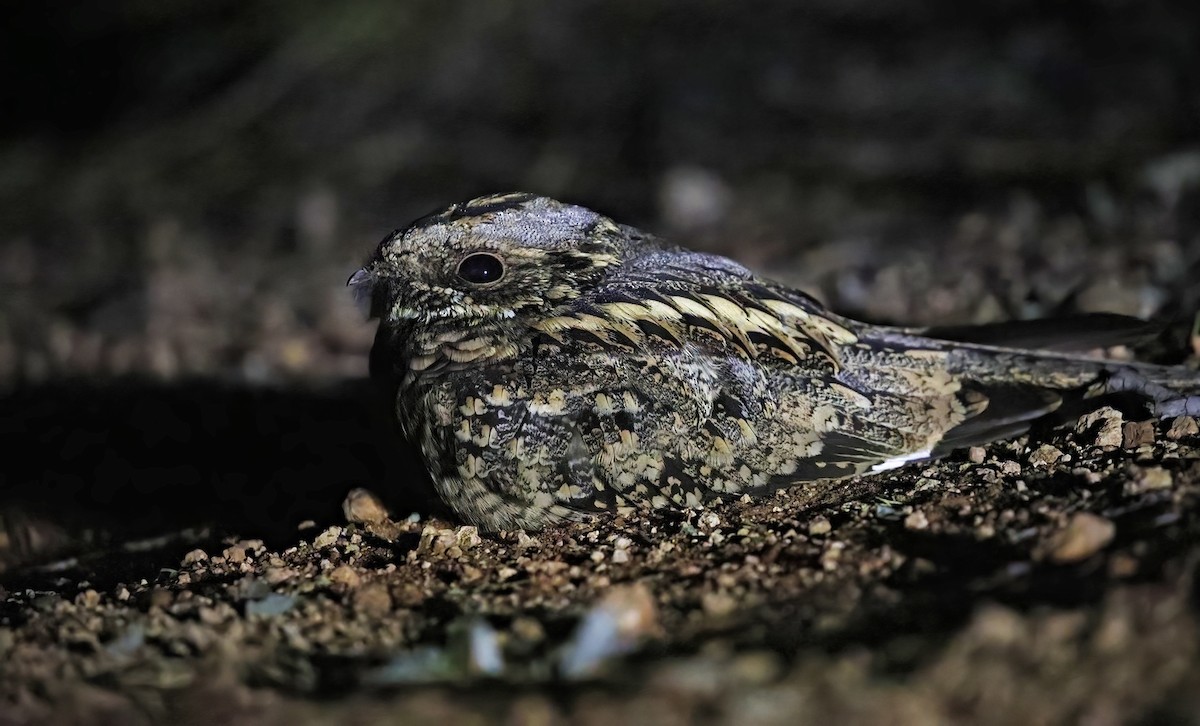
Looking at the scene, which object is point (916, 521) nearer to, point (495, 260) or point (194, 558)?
point (495, 260)

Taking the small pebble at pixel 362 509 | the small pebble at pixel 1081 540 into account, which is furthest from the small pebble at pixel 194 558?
the small pebble at pixel 1081 540

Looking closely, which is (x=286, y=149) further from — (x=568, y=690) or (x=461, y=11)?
(x=568, y=690)

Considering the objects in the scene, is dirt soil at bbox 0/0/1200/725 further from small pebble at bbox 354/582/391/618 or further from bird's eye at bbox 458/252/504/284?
bird's eye at bbox 458/252/504/284

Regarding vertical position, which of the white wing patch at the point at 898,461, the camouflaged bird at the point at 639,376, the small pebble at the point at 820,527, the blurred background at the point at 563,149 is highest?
the blurred background at the point at 563,149

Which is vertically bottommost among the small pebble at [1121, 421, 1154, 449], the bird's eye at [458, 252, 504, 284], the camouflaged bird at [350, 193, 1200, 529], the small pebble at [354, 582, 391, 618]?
the small pebble at [354, 582, 391, 618]

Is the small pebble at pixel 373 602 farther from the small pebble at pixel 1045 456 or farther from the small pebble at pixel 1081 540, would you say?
the small pebble at pixel 1045 456

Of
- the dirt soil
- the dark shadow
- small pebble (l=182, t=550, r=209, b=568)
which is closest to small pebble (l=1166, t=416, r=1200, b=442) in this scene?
the dirt soil

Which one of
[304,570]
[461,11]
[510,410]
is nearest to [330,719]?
[304,570]
